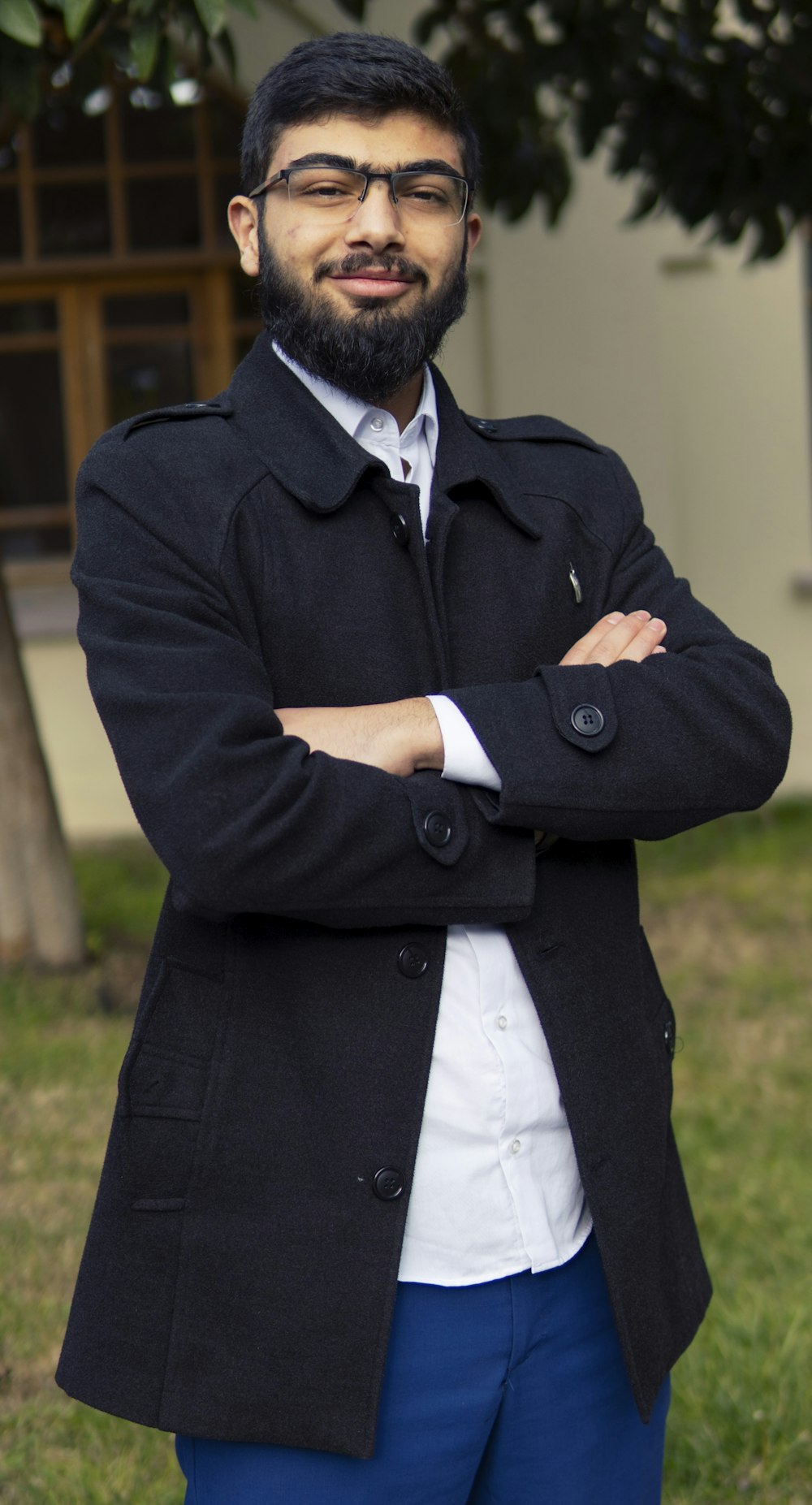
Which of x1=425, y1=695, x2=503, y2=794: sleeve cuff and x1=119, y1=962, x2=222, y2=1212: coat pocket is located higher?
x1=425, y1=695, x2=503, y2=794: sleeve cuff

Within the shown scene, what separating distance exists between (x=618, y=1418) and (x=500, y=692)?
0.87 metres

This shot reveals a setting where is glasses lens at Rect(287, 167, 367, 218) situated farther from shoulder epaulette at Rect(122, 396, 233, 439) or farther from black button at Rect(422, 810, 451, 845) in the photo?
black button at Rect(422, 810, 451, 845)

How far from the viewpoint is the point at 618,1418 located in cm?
186

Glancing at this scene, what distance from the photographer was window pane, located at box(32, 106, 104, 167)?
7527mm

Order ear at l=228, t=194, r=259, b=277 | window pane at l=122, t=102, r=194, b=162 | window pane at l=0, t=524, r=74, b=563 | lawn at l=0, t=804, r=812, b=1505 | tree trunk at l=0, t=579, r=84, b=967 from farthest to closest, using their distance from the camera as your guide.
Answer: window pane at l=0, t=524, r=74, b=563 < window pane at l=122, t=102, r=194, b=162 < tree trunk at l=0, t=579, r=84, b=967 < lawn at l=0, t=804, r=812, b=1505 < ear at l=228, t=194, r=259, b=277

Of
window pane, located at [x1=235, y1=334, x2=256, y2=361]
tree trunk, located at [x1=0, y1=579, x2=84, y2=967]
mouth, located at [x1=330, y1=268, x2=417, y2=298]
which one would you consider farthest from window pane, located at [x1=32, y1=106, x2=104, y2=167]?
mouth, located at [x1=330, y1=268, x2=417, y2=298]

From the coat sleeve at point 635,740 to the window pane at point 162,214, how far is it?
634 cm

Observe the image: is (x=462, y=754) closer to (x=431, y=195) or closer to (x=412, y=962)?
(x=412, y=962)

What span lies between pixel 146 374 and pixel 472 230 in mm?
6136

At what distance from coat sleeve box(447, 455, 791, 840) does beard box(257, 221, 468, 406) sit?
39 cm

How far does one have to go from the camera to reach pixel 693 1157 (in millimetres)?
4211

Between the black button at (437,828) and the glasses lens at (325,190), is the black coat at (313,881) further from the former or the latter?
the glasses lens at (325,190)

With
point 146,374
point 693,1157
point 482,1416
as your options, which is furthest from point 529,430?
point 146,374

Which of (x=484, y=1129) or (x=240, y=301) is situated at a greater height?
(x=484, y=1129)
